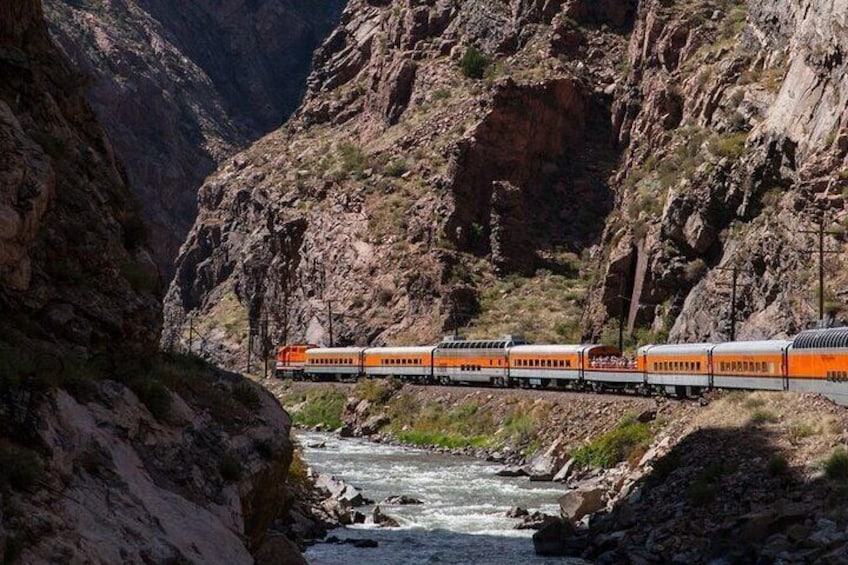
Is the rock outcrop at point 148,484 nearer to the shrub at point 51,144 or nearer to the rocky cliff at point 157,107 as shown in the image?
the shrub at point 51,144

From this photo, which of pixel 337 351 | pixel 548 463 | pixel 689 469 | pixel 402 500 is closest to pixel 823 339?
pixel 689 469

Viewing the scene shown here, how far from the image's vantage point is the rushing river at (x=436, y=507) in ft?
86.6

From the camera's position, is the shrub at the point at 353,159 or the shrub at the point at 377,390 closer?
the shrub at the point at 377,390

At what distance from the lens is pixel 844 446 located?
86.5 feet

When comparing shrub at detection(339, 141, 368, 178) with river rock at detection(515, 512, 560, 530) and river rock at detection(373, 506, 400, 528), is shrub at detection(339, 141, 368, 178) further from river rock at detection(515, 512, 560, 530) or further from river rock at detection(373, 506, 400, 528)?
river rock at detection(515, 512, 560, 530)

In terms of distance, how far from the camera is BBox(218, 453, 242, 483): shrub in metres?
15.0

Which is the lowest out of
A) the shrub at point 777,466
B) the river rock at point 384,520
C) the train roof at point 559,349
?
the river rock at point 384,520

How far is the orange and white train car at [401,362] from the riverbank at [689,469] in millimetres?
16476

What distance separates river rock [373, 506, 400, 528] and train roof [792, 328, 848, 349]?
44.5ft

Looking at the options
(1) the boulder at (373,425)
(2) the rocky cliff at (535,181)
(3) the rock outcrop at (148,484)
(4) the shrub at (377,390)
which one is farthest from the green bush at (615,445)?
(4) the shrub at (377,390)

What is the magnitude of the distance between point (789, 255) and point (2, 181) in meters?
48.6

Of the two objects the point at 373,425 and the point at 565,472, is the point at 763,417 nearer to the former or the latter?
the point at 565,472

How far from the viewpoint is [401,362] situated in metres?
72.3

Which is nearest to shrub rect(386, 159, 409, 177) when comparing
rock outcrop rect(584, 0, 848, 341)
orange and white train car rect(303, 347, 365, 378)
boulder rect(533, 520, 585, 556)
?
rock outcrop rect(584, 0, 848, 341)
